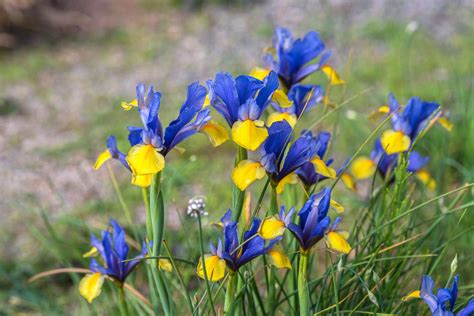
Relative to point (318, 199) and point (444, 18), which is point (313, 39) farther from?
point (444, 18)

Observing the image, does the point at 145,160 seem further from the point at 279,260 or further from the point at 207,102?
the point at 279,260

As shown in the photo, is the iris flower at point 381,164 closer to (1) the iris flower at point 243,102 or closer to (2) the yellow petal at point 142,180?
(1) the iris flower at point 243,102

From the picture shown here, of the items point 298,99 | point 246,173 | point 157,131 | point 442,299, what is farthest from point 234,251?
point 298,99

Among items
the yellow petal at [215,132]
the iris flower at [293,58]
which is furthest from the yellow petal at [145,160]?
the iris flower at [293,58]

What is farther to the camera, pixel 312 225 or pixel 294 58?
pixel 294 58

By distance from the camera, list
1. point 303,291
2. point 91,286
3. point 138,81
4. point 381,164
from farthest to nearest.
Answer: point 138,81, point 381,164, point 91,286, point 303,291

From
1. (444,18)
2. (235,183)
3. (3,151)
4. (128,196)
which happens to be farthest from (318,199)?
(444,18)
